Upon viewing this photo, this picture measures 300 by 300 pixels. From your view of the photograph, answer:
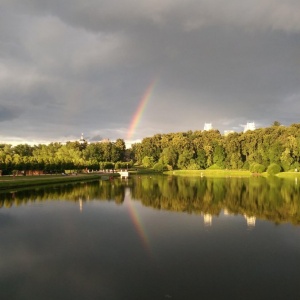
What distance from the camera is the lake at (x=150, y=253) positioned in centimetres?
1166

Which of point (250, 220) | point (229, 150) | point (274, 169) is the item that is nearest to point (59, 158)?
point (274, 169)

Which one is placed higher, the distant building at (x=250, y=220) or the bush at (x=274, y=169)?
the bush at (x=274, y=169)

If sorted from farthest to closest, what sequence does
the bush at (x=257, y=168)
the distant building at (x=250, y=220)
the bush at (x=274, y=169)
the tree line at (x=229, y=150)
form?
the tree line at (x=229, y=150), the bush at (x=257, y=168), the bush at (x=274, y=169), the distant building at (x=250, y=220)

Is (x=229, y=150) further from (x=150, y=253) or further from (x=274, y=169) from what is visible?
(x=150, y=253)

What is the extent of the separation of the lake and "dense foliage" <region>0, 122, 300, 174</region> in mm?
49186

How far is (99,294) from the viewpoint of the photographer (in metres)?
11.4

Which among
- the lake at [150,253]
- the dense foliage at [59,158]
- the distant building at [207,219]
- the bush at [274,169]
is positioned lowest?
the lake at [150,253]

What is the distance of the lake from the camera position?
11656 mm

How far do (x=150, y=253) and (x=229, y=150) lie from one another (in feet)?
328

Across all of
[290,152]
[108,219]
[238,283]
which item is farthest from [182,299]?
[290,152]

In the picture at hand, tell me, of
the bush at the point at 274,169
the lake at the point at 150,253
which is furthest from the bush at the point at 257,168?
the lake at the point at 150,253

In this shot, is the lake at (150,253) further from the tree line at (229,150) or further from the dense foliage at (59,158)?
the tree line at (229,150)

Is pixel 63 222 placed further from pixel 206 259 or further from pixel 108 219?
pixel 206 259

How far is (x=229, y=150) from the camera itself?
367ft
